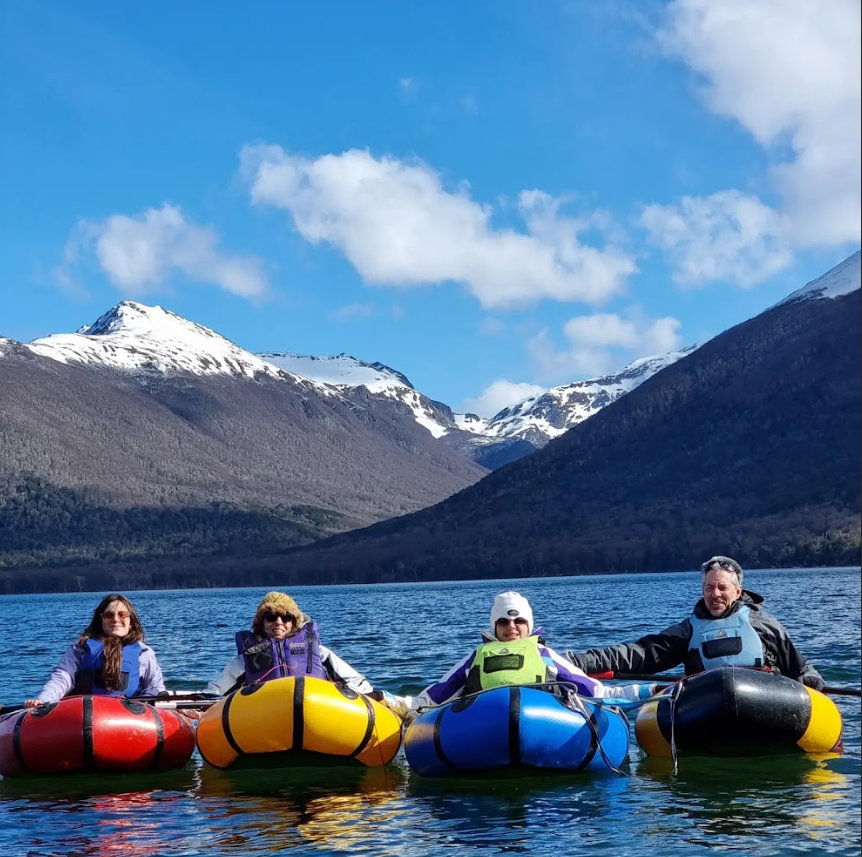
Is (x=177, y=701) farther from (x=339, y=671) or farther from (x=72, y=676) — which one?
(x=339, y=671)

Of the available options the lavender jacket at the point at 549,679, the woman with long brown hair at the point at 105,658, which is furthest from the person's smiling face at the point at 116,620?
the lavender jacket at the point at 549,679

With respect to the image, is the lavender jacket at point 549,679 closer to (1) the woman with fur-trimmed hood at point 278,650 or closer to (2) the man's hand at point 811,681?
(1) the woman with fur-trimmed hood at point 278,650

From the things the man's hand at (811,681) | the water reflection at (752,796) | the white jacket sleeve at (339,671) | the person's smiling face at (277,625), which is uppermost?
the person's smiling face at (277,625)

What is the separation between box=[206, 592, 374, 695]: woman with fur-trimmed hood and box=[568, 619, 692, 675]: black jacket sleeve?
11.4ft

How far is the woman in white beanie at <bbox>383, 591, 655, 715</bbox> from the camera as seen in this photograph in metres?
17.0

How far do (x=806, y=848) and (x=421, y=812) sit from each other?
4716 mm

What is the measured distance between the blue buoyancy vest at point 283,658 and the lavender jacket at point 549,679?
1594mm

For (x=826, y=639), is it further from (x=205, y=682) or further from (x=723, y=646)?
(x=723, y=646)

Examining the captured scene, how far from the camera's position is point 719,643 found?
1753 centimetres

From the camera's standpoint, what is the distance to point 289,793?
687 inches

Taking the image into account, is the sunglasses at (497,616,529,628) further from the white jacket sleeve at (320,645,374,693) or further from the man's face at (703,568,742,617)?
the white jacket sleeve at (320,645,374,693)

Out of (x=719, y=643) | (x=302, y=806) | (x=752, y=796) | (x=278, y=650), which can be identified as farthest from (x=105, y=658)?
(x=752, y=796)

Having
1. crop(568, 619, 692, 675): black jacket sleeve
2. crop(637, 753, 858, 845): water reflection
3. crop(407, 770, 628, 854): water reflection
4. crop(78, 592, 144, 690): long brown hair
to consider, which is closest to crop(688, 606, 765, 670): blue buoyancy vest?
crop(568, 619, 692, 675): black jacket sleeve

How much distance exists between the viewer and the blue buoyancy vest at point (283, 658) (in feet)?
59.5
